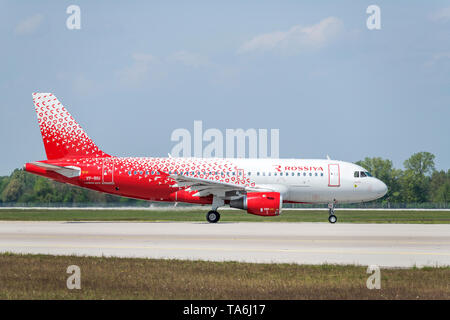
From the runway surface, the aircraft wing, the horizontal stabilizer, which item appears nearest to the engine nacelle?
the aircraft wing

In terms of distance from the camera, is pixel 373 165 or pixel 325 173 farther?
pixel 373 165

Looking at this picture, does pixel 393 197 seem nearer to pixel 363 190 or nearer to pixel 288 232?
pixel 363 190

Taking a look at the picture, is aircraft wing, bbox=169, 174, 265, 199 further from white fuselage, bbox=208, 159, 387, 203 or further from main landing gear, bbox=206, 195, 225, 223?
white fuselage, bbox=208, 159, 387, 203

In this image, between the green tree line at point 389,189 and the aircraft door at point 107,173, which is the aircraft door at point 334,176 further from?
the green tree line at point 389,189

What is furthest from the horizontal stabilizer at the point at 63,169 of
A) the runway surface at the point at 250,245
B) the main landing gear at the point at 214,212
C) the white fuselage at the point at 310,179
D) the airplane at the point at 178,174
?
the white fuselage at the point at 310,179

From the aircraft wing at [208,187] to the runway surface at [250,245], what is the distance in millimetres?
7086

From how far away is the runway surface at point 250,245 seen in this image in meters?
18.3

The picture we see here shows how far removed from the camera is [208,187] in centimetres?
3634

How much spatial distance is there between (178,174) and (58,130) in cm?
727

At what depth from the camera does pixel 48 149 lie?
37781mm

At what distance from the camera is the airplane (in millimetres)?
36906

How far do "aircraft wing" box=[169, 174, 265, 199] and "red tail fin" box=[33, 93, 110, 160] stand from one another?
5902 mm
